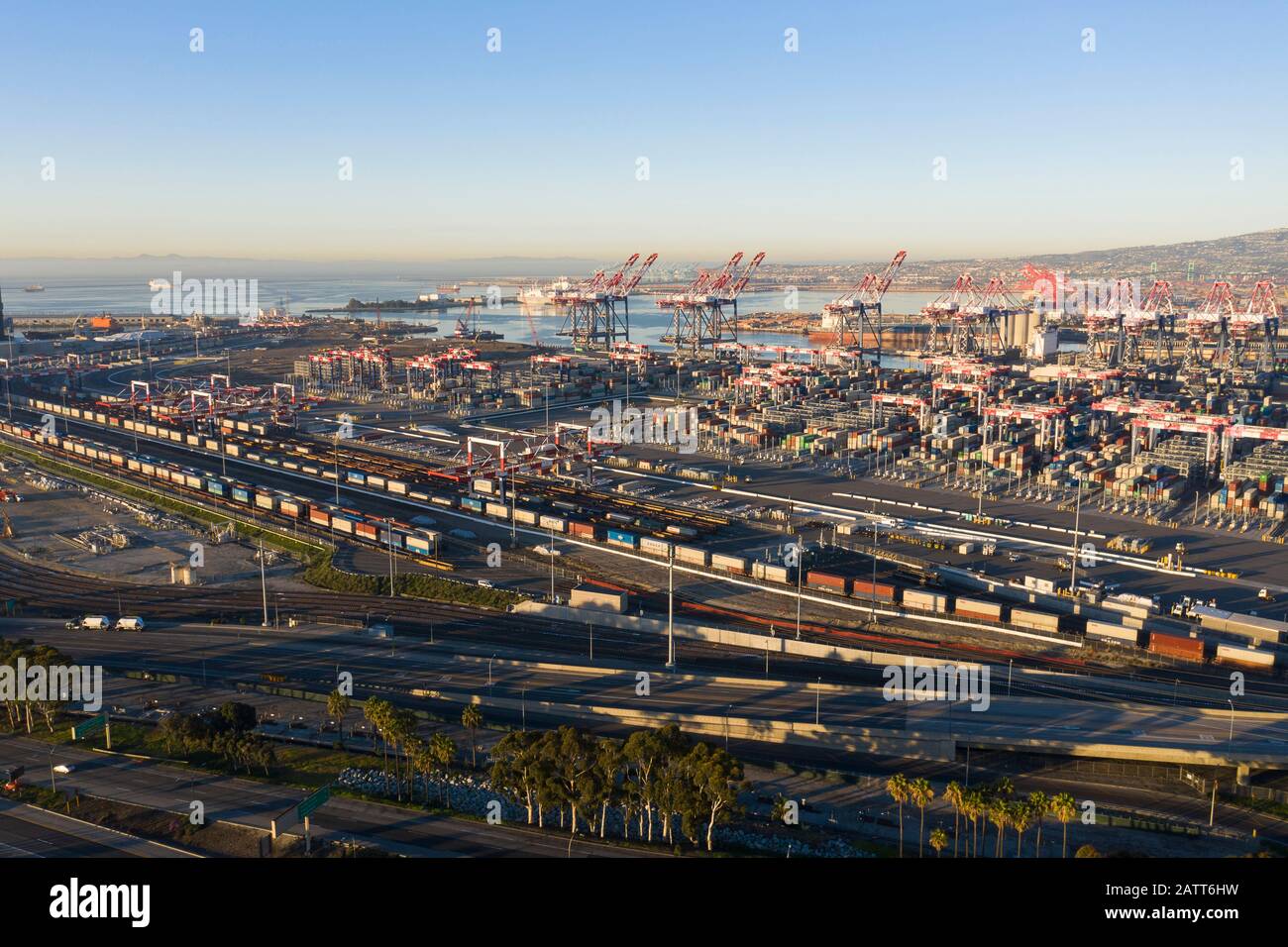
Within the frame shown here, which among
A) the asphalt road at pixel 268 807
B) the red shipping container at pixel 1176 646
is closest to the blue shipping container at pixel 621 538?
the red shipping container at pixel 1176 646

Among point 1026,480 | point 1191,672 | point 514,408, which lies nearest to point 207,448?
point 514,408

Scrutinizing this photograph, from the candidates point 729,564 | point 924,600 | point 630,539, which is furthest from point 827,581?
point 630,539

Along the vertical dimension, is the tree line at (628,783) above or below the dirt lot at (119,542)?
below

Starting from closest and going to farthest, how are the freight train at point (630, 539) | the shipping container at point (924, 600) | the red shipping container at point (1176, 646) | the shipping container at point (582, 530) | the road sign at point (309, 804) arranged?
the road sign at point (309, 804)
the red shipping container at point (1176, 646)
the freight train at point (630, 539)
the shipping container at point (924, 600)
the shipping container at point (582, 530)

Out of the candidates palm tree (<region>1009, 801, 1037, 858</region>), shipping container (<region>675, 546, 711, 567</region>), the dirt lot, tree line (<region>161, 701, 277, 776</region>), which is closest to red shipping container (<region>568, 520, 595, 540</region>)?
shipping container (<region>675, 546, 711, 567</region>)

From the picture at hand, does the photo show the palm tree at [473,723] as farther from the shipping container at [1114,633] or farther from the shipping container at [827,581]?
the shipping container at [1114,633]
